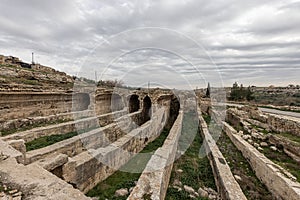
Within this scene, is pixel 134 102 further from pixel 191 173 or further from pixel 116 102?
pixel 191 173

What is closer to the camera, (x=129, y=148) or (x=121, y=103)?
(x=129, y=148)

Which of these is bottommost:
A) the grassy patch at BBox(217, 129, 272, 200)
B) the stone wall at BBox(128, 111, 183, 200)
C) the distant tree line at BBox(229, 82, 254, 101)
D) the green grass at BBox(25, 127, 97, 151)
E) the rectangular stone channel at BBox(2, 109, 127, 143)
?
the grassy patch at BBox(217, 129, 272, 200)

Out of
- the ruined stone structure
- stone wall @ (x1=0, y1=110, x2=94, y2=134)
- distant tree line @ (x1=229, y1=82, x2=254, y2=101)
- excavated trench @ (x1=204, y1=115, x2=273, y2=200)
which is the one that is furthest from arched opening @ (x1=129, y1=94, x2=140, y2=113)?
distant tree line @ (x1=229, y1=82, x2=254, y2=101)

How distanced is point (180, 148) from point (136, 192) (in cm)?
622

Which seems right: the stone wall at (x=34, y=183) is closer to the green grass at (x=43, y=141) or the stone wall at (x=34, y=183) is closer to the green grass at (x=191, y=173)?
the green grass at (x=191, y=173)

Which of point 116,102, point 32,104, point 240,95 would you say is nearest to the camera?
→ point 32,104

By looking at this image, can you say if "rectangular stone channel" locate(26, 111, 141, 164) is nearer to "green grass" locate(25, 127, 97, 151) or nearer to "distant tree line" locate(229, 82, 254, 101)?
"green grass" locate(25, 127, 97, 151)

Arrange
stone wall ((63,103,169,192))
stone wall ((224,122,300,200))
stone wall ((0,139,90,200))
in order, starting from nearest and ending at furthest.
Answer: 1. stone wall ((0,139,90,200))
2. stone wall ((224,122,300,200))
3. stone wall ((63,103,169,192))

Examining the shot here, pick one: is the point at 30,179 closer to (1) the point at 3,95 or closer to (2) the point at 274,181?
(2) the point at 274,181

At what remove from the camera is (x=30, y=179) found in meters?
3.63

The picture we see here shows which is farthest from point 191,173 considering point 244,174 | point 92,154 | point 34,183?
point 34,183

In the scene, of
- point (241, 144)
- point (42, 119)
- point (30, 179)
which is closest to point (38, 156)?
point (30, 179)

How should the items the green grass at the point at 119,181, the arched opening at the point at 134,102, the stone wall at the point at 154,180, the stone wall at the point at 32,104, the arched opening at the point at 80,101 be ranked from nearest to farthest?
the stone wall at the point at 154,180, the green grass at the point at 119,181, the stone wall at the point at 32,104, the arched opening at the point at 80,101, the arched opening at the point at 134,102

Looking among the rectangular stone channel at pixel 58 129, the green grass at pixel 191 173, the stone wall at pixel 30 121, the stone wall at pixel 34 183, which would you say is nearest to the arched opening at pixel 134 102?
the rectangular stone channel at pixel 58 129
